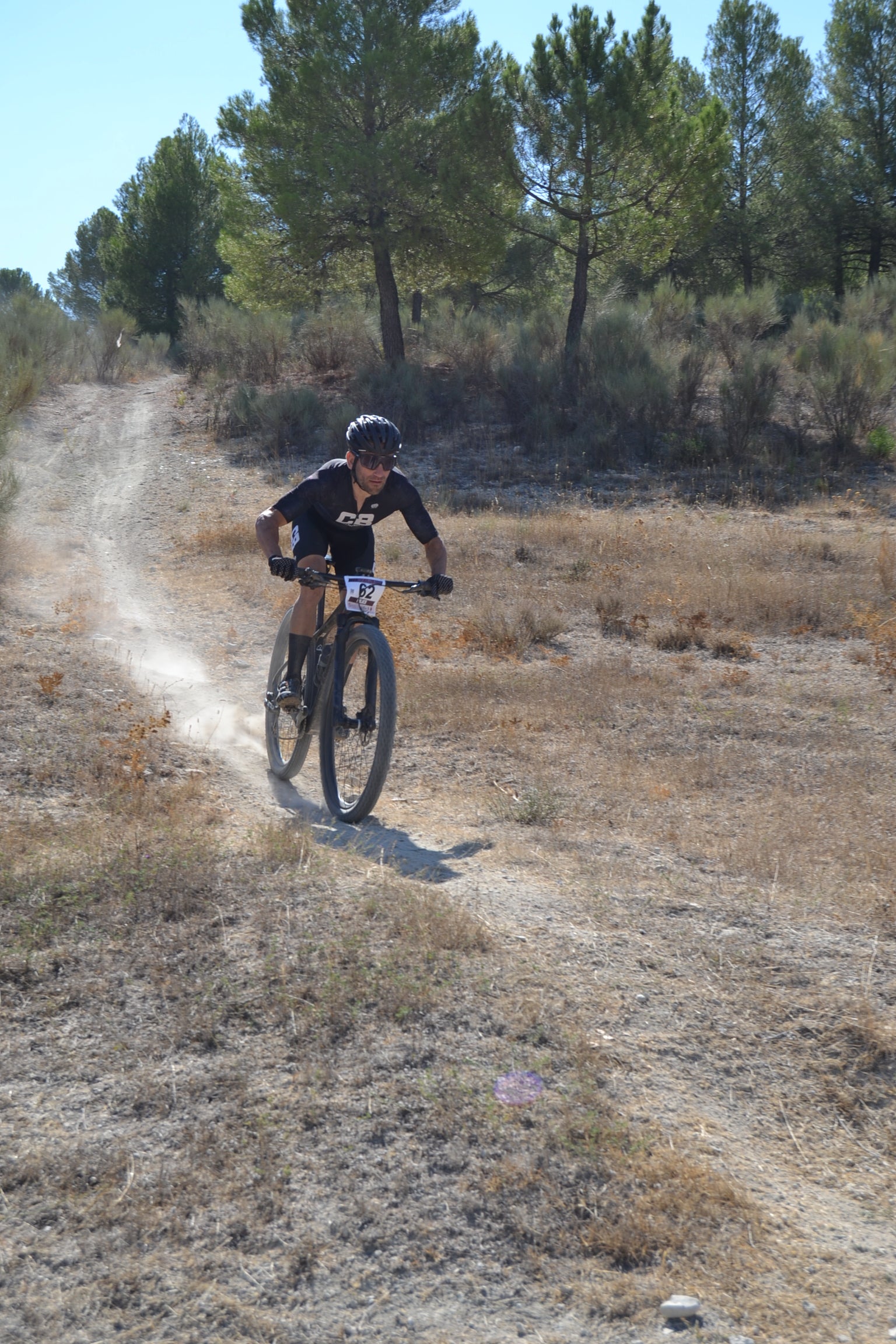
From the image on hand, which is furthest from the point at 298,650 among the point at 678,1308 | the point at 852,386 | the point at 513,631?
the point at 852,386

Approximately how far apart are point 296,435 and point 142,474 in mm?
3412

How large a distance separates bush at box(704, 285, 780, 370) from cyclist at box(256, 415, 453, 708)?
18.0 m

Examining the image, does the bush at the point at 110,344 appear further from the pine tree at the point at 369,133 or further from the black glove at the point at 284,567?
the black glove at the point at 284,567

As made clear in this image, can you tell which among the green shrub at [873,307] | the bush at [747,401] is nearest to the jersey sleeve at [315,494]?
the bush at [747,401]

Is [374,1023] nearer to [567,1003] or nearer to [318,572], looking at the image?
[567,1003]

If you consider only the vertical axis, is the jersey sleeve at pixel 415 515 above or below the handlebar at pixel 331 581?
above

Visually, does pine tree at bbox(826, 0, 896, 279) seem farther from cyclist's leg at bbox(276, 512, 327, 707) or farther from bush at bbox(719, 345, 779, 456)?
cyclist's leg at bbox(276, 512, 327, 707)

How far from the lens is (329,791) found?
547 cm

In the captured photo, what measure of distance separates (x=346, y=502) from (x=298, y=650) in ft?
2.73

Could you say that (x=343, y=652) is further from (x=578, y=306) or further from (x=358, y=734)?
(x=578, y=306)

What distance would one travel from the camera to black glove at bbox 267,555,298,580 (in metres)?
5.08

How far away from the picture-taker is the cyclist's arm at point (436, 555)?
18.1ft

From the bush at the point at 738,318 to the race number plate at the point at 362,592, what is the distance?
727 inches

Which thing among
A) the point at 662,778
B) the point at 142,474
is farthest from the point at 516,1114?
the point at 142,474
